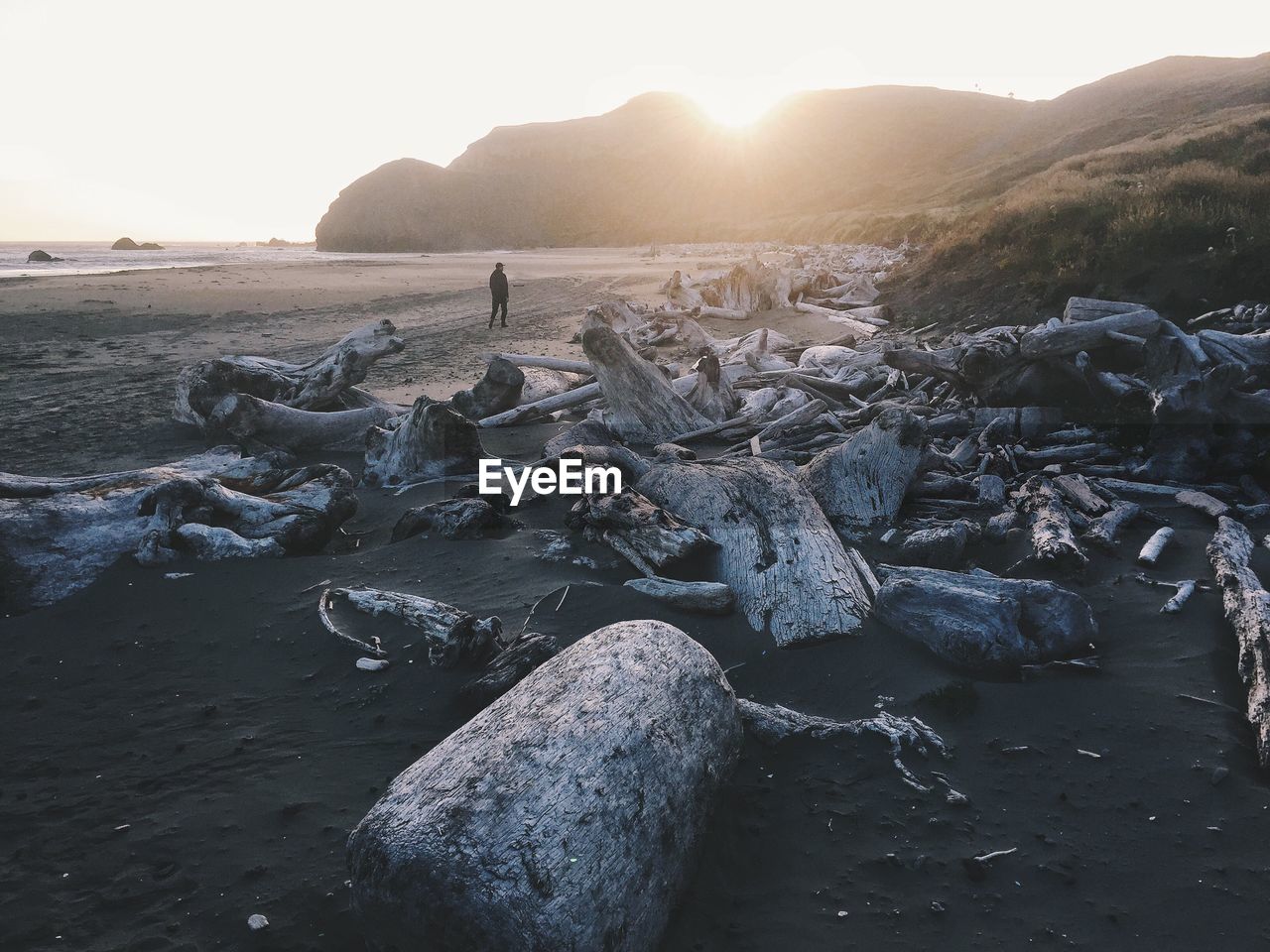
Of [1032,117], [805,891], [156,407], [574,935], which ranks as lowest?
[805,891]

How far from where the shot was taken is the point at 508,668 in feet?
11.4

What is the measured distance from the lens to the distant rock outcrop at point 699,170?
7750cm

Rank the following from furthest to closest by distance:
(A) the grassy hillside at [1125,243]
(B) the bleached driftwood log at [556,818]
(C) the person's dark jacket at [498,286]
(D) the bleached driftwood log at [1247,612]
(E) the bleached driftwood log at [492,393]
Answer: (C) the person's dark jacket at [498,286] → (A) the grassy hillside at [1125,243] → (E) the bleached driftwood log at [492,393] → (D) the bleached driftwood log at [1247,612] → (B) the bleached driftwood log at [556,818]

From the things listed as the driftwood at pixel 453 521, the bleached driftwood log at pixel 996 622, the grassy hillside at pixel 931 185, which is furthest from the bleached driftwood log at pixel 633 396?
the grassy hillside at pixel 931 185

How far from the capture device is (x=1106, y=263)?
1096 cm

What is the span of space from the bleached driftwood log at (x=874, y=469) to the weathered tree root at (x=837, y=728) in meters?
2.31

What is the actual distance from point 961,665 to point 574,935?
246 cm

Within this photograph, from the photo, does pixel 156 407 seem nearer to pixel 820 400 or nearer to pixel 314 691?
pixel 314 691

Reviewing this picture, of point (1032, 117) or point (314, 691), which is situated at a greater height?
A: point (1032, 117)

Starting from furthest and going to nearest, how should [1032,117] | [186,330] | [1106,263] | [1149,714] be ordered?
[1032,117], [186,330], [1106,263], [1149,714]

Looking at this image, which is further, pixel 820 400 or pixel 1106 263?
pixel 1106 263

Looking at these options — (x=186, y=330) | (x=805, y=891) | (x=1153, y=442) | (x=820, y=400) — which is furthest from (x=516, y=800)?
(x=186, y=330)

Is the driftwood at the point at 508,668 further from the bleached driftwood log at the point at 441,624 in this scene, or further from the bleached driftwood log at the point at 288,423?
the bleached driftwood log at the point at 288,423

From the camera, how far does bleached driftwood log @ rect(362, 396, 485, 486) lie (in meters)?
6.59
